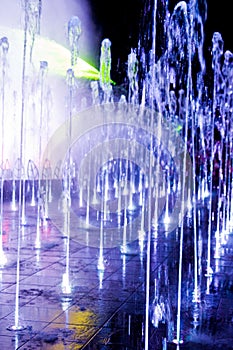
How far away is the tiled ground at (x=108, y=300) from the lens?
5.01 metres

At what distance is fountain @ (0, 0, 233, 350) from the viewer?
596 inches

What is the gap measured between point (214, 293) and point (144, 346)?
88.2 inches

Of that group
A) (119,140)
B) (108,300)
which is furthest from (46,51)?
(108,300)

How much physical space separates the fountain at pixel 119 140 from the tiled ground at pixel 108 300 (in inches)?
47.3

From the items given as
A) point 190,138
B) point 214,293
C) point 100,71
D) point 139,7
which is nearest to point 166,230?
point 214,293

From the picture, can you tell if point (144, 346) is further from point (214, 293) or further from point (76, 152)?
point (76, 152)

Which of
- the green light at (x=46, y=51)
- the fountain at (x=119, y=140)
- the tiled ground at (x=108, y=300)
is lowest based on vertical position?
the tiled ground at (x=108, y=300)

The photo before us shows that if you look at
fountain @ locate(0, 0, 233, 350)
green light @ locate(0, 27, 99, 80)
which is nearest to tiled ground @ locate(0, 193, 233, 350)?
fountain @ locate(0, 0, 233, 350)

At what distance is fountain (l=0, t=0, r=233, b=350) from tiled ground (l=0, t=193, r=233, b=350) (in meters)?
1.20

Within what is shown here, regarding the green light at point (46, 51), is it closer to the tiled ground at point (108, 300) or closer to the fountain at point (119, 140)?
the fountain at point (119, 140)

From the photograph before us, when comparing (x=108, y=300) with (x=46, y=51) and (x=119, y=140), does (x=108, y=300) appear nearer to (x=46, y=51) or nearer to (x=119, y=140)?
(x=46, y=51)

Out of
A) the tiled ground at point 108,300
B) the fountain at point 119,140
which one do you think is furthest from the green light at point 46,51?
the tiled ground at point 108,300

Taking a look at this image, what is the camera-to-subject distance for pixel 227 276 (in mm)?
7863

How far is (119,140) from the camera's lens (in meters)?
36.3
